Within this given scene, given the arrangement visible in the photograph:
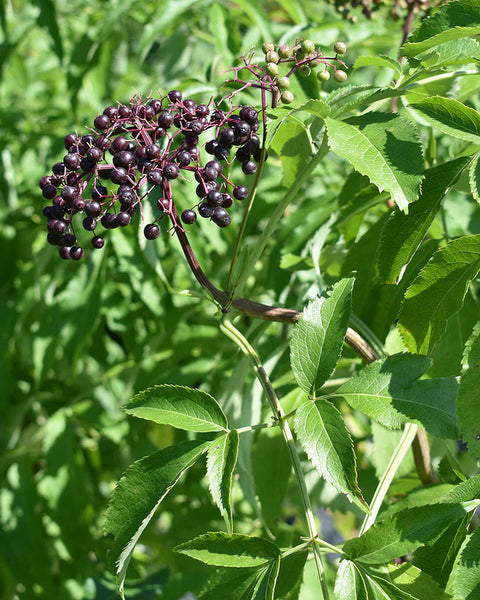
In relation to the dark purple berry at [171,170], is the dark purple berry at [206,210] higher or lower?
lower

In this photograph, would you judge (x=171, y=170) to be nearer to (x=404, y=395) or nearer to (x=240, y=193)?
(x=240, y=193)

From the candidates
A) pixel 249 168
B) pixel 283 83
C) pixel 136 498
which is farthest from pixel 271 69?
pixel 136 498

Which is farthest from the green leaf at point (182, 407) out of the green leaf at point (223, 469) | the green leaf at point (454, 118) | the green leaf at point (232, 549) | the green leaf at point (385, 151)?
the green leaf at point (454, 118)

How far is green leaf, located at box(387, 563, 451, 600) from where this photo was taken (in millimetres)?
841

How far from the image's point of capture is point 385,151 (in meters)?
0.84

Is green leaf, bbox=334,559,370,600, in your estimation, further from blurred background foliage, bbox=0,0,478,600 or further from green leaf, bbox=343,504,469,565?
blurred background foliage, bbox=0,0,478,600

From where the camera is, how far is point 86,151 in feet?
3.17

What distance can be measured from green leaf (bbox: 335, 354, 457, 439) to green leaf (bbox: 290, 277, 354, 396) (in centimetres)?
4

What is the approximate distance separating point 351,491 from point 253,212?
43.7 inches

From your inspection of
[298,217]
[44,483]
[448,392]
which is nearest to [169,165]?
[448,392]

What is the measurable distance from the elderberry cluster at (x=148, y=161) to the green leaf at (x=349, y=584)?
18.5 inches

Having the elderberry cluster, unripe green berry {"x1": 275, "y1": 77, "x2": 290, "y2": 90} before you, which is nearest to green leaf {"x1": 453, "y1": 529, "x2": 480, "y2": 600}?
the elderberry cluster

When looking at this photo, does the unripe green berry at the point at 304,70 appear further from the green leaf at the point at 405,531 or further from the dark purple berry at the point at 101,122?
the green leaf at the point at 405,531

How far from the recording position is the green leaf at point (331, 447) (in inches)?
31.3
